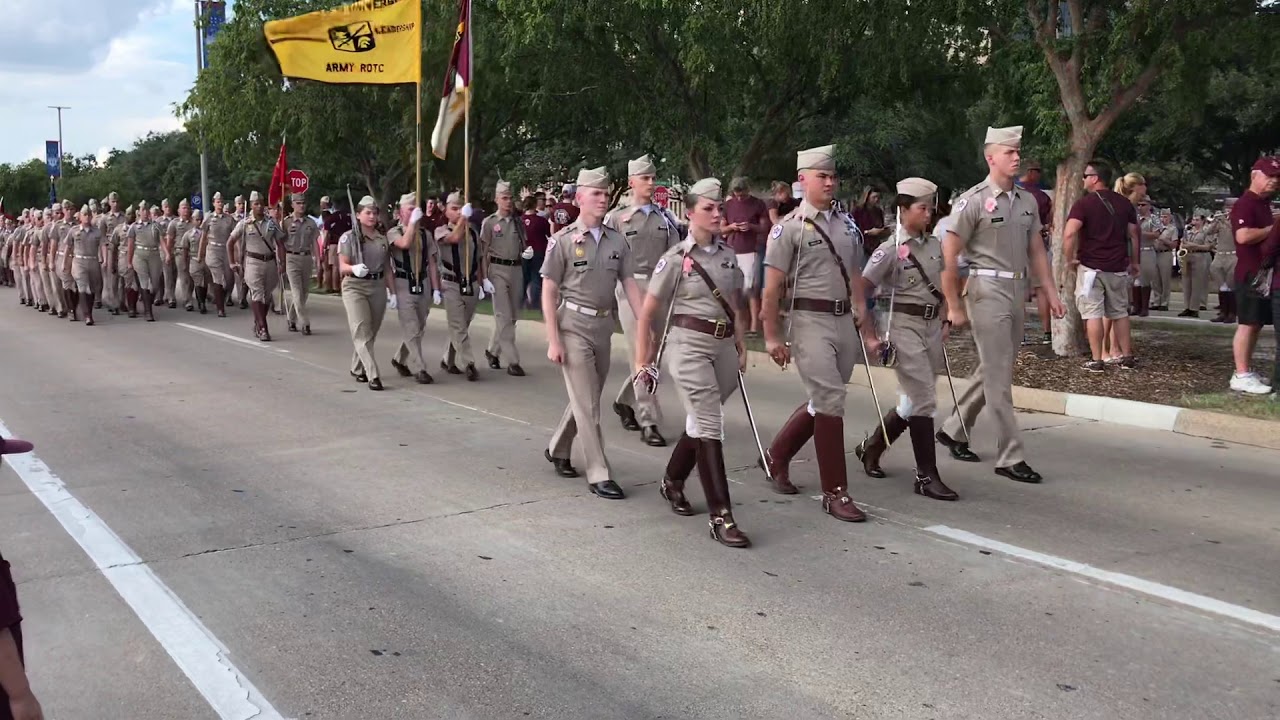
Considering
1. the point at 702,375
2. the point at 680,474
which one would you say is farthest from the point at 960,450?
the point at 702,375

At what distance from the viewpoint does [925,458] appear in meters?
7.31

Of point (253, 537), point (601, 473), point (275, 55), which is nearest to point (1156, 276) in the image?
point (275, 55)

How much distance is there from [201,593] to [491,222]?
25.6 feet

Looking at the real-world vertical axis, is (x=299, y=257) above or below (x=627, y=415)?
above

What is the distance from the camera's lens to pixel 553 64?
22.5 m

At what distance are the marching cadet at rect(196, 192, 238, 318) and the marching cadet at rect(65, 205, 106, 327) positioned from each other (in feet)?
5.33

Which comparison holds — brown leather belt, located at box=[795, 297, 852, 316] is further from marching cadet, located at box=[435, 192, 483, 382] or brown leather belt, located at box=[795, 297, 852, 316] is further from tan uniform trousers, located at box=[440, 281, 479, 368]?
tan uniform trousers, located at box=[440, 281, 479, 368]

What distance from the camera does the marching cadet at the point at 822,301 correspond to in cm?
670

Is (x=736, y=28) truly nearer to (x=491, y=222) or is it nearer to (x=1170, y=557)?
(x=491, y=222)

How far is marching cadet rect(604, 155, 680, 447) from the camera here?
925 cm

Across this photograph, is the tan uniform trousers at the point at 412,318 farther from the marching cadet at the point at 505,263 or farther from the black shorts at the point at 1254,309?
the black shorts at the point at 1254,309

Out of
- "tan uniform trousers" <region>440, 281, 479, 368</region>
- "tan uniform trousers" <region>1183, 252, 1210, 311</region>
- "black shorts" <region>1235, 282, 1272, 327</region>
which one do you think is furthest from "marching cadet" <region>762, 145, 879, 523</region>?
"tan uniform trousers" <region>1183, 252, 1210, 311</region>

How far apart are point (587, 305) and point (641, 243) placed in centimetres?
248

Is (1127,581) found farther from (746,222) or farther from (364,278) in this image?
(746,222)
